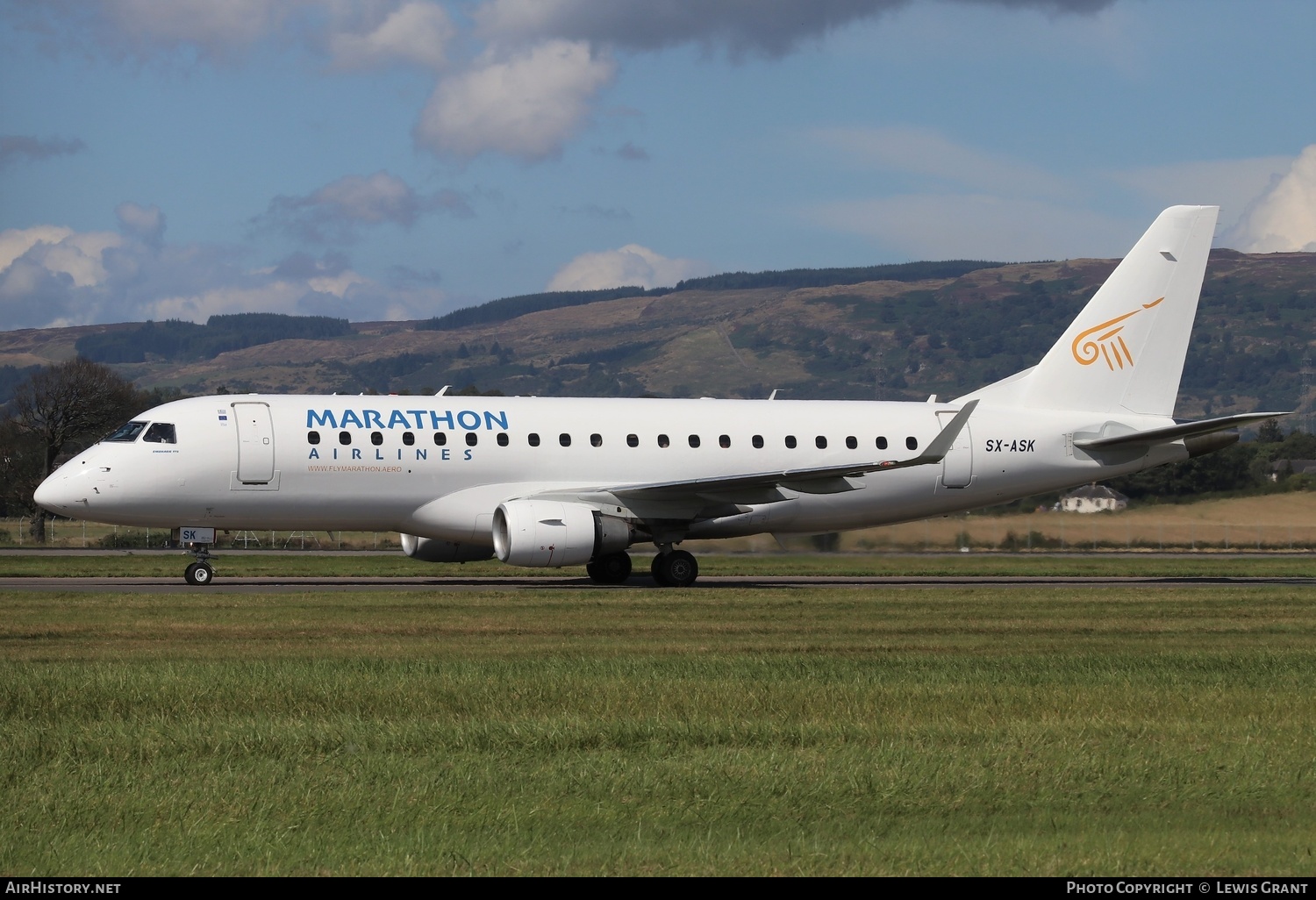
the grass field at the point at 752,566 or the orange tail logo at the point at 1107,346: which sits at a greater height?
the orange tail logo at the point at 1107,346

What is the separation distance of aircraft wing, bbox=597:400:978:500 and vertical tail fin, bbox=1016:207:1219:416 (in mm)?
5328

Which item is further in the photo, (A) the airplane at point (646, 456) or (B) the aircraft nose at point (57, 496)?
(A) the airplane at point (646, 456)

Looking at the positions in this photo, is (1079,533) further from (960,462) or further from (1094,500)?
(960,462)

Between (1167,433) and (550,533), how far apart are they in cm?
1436

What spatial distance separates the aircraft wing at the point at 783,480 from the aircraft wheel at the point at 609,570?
184 cm

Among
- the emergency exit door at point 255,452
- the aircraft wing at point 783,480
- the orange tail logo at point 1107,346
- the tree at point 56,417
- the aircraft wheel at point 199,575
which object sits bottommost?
the aircraft wheel at point 199,575

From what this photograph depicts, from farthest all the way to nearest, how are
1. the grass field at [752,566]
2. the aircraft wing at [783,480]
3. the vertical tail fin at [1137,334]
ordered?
the grass field at [752,566], the vertical tail fin at [1137,334], the aircraft wing at [783,480]

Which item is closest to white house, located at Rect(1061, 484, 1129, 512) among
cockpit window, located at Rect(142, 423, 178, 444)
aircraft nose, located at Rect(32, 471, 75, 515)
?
cockpit window, located at Rect(142, 423, 178, 444)

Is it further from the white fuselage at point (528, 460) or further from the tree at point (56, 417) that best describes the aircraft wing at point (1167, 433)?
the tree at point (56, 417)

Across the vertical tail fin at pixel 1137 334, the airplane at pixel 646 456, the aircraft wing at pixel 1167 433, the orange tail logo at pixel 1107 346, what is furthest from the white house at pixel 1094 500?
the aircraft wing at pixel 1167 433

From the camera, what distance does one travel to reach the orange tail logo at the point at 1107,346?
36594mm

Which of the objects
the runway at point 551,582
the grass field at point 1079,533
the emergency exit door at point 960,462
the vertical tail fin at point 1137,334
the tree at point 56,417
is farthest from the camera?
the tree at point 56,417

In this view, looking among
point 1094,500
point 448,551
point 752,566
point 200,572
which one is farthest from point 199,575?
point 1094,500

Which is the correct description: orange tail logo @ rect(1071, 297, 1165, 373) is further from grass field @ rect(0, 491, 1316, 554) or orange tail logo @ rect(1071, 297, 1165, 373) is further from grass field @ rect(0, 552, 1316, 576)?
grass field @ rect(0, 491, 1316, 554)
